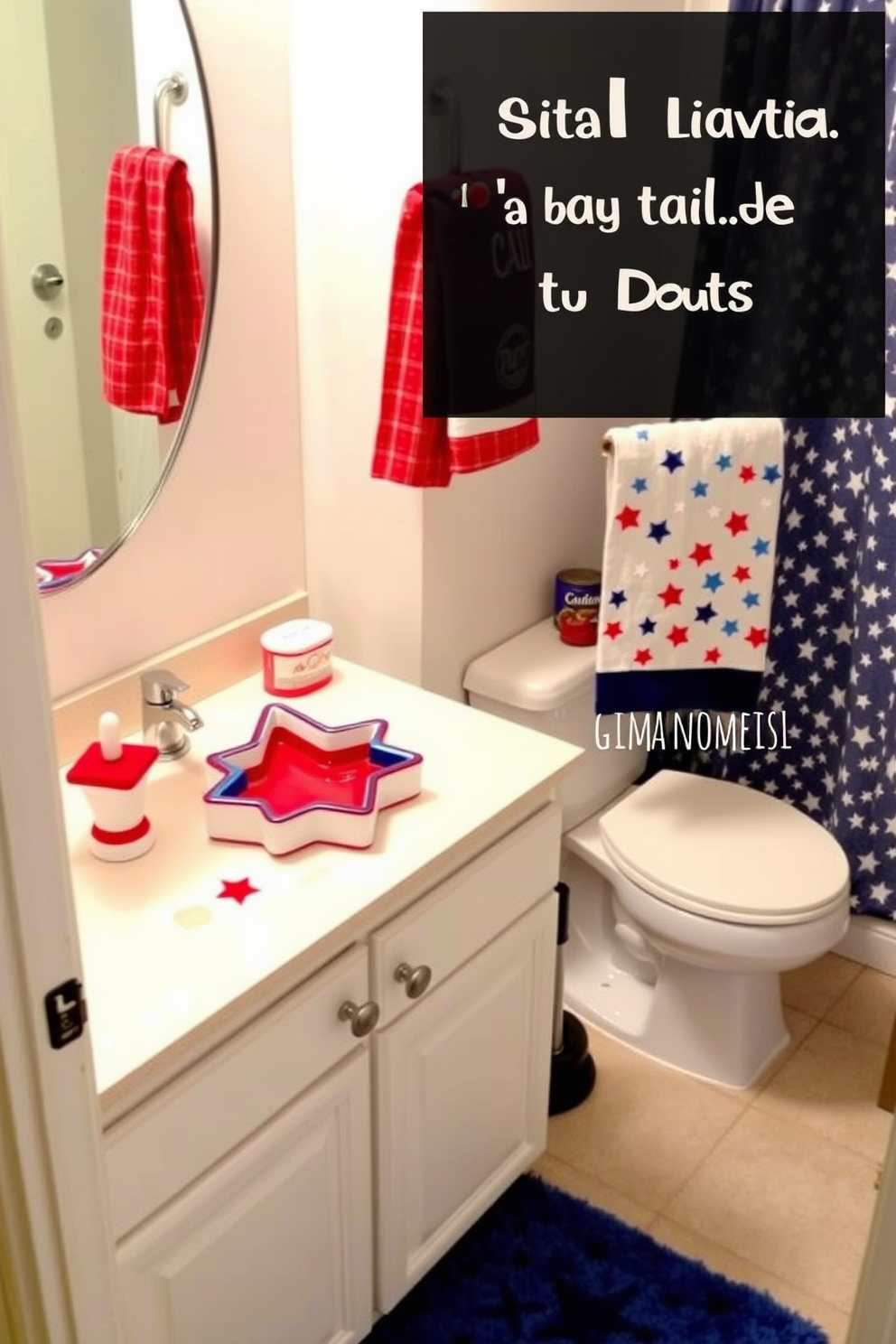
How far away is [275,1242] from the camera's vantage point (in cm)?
148

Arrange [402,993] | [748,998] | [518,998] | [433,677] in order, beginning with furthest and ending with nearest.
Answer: [748,998] < [433,677] < [518,998] < [402,993]

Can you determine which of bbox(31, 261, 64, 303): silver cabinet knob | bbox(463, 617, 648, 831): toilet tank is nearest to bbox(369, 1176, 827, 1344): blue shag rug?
bbox(463, 617, 648, 831): toilet tank

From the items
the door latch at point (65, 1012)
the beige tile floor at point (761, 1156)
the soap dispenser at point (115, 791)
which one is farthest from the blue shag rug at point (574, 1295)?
the door latch at point (65, 1012)

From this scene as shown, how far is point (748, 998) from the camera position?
2.24 meters

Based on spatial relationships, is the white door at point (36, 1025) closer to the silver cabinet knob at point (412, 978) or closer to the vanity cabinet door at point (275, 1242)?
the vanity cabinet door at point (275, 1242)

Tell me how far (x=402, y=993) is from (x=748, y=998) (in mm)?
885

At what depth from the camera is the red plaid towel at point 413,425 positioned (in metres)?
1.79

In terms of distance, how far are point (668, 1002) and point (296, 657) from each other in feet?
3.05

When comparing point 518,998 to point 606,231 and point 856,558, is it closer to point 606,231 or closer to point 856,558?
point 856,558

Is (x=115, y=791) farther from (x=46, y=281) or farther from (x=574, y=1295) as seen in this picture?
(x=574, y=1295)

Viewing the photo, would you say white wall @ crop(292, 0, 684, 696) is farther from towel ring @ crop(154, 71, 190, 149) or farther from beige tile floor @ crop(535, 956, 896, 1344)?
beige tile floor @ crop(535, 956, 896, 1344)

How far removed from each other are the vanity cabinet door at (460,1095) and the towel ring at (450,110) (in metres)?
0.99

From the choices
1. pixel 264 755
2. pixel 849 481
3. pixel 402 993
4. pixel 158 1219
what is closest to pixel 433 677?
pixel 264 755

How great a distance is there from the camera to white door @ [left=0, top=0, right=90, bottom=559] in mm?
1445
